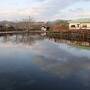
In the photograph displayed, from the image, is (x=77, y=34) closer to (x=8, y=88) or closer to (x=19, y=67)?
(x=19, y=67)

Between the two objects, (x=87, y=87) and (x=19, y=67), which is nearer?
(x=87, y=87)

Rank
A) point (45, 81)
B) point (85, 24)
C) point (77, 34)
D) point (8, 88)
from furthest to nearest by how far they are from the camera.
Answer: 1. point (85, 24)
2. point (77, 34)
3. point (45, 81)
4. point (8, 88)

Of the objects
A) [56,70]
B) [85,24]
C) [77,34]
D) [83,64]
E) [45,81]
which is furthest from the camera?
[85,24]

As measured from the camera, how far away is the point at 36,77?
1384cm

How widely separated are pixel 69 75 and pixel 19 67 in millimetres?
4011

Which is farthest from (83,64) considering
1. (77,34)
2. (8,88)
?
(77,34)

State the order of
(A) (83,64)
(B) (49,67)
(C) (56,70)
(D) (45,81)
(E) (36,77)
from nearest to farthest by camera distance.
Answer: (D) (45,81) < (E) (36,77) < (C) (56,70) < (B) (49,67) < (A) (83,64)

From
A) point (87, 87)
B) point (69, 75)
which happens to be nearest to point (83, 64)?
point (69, 75)

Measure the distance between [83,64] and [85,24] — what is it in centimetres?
4493

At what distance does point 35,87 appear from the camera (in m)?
11.8

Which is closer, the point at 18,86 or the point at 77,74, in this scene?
the point at 18,86

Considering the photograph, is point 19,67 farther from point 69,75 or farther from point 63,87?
point 63,87

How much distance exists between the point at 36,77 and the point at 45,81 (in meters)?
1.09

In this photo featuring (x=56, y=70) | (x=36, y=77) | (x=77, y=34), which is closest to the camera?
(x=36, y=77)
